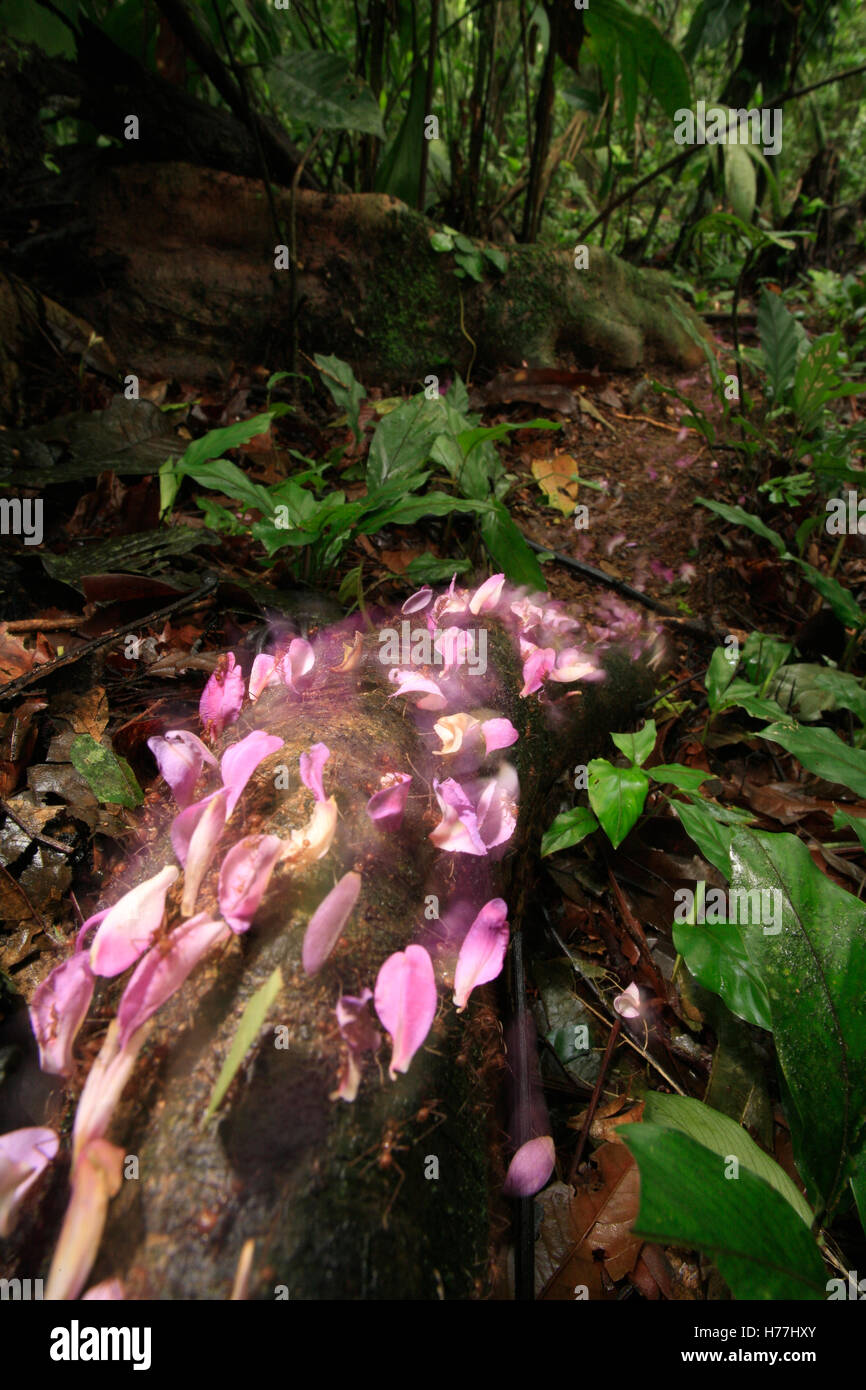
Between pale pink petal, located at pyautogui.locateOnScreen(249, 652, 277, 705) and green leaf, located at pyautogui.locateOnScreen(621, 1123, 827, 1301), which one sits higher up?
pale pink petal, located at pyautogui.locateOnScreen(249, 652, 277, 705)

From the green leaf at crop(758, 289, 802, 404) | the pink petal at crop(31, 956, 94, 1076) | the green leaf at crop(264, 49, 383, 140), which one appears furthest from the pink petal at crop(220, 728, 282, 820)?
the green leaf at crop(758, 289, 802, 404)

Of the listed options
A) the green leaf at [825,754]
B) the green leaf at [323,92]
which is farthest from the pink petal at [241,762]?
the green leaf at [323,92]

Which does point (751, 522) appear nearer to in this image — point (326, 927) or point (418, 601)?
point (418, 601)

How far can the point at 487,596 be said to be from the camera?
4.57 feet

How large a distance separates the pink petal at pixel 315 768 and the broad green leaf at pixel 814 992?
2.13ft

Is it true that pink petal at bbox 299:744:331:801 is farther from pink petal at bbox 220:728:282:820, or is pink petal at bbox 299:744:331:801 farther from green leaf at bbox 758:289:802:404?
green leaf at bbox 758:289:802:404

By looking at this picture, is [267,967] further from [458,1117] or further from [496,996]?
[496,996]

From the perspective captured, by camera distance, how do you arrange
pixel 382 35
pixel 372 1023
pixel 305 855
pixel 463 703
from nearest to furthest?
pixel 372 1023 → pixel 305 855 → pixel 463 703 → pixel 382 35

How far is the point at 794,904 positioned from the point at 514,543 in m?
1.06

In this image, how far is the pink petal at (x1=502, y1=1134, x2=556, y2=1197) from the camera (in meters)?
0.89

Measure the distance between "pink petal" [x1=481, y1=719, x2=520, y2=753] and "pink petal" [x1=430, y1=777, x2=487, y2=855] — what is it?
0.16 metres

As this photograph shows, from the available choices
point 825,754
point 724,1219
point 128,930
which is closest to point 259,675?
point 128,930

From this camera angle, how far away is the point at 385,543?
230 centimetres
